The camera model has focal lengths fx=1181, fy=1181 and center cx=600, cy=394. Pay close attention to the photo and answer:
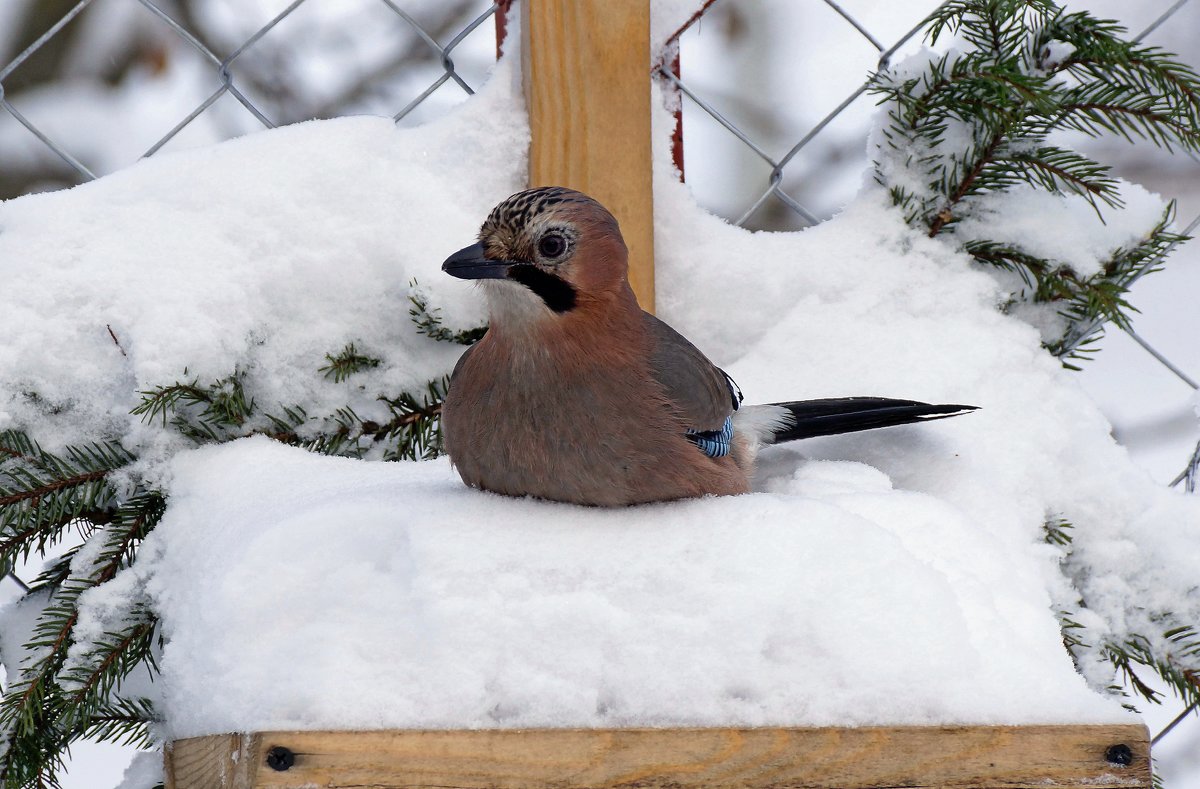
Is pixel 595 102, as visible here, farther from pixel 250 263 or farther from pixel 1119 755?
pixel 1119 755

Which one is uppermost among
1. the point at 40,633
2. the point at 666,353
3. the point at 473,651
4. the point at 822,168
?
the point at 822,168

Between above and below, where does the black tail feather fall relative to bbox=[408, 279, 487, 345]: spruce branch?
below

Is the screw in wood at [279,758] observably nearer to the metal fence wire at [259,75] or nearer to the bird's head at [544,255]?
the bird's head at [544,255]

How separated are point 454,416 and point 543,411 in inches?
5.4

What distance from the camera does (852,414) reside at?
1876 mm

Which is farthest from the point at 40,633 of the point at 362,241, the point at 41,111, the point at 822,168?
the point at 822,168

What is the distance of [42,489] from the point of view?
1.66 m

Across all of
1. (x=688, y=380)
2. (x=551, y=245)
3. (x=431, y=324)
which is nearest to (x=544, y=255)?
(x=551, y=245)

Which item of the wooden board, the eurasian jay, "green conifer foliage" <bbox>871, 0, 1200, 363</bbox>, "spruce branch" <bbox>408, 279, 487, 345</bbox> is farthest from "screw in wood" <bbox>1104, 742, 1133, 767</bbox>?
"spruce branch" <bbox>408, 279, 487, 345</bbox>

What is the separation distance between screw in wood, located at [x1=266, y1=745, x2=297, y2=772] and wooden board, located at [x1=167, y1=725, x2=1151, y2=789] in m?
0.05

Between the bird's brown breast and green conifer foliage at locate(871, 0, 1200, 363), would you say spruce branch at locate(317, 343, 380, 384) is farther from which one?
green conifer foliage at locate(871, 0, 1200, 363)

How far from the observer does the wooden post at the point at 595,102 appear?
190cm

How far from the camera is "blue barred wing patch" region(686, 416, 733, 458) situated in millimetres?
1651

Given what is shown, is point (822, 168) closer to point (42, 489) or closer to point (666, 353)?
point (666, 353)
